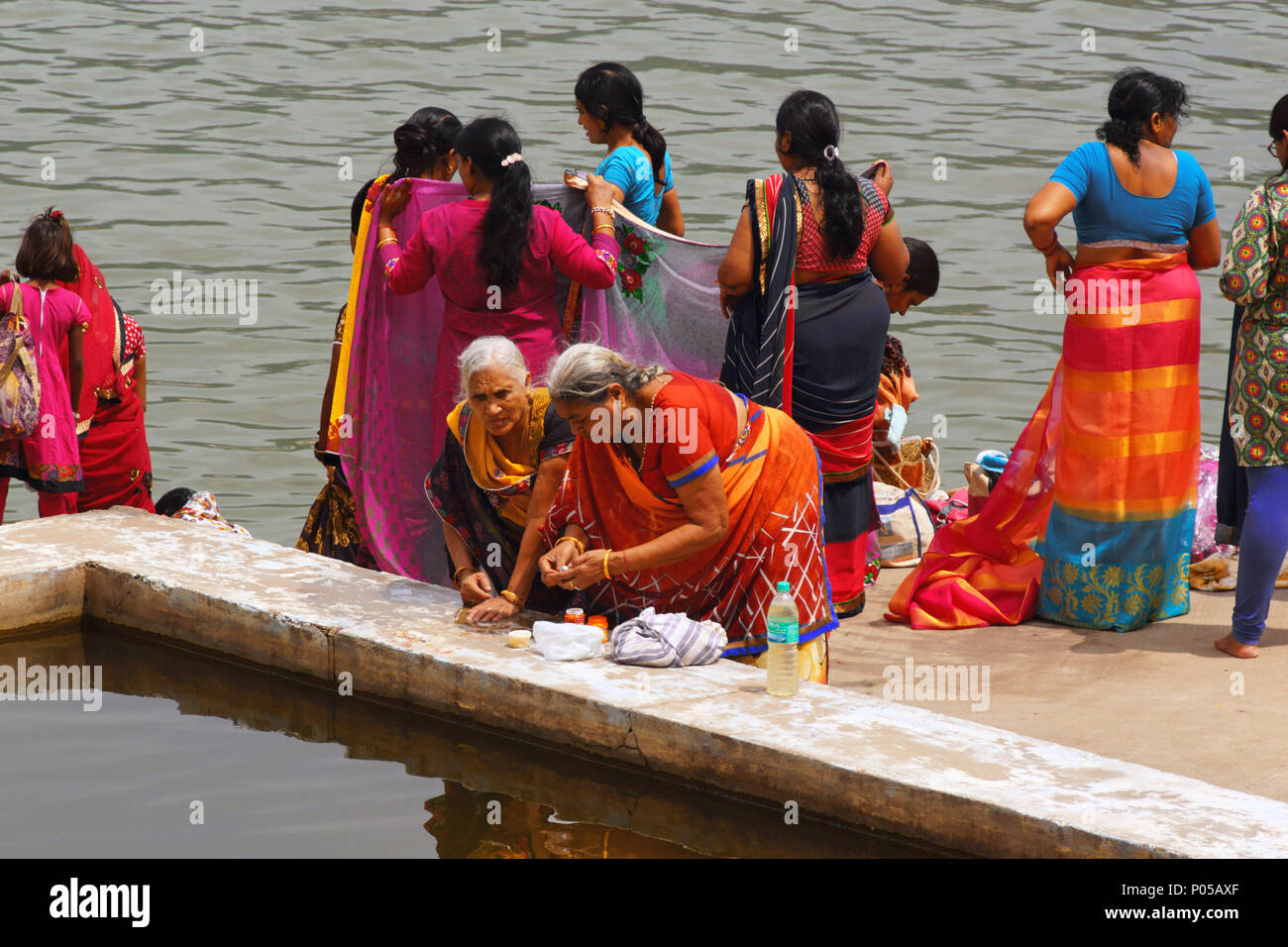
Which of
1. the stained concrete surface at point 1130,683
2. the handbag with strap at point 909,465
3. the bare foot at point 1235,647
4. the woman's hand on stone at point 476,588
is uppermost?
the handbag with strap at point 909,465

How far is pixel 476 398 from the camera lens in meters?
5.29

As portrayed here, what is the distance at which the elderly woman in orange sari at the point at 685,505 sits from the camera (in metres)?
4.91

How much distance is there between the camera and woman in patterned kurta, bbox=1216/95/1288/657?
540cm

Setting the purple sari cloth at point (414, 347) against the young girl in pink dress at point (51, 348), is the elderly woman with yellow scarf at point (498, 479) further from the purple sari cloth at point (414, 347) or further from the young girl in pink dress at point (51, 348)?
the young girl in pink dress at point (51, 348)

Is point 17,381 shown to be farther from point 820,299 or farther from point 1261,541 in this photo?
point 1261,541

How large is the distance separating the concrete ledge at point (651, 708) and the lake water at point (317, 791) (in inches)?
3.3

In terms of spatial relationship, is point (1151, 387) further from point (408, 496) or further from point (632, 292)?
point (408, 496)

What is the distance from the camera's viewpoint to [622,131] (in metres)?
6.56

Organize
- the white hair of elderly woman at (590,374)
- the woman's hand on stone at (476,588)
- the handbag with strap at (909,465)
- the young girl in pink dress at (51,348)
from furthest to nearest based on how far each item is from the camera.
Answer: the handbag with strap at (909,465)
the young girl in pink dress at (51,348)
the woman's hand on stone at (476,588)
the white hair of elderly woman at (590,374)

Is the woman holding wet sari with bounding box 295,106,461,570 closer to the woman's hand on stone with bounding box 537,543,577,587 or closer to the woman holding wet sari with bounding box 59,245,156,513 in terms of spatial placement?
the woman holding wet sari with bounding box 59,245,156,513

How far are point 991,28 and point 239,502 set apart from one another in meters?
13.2

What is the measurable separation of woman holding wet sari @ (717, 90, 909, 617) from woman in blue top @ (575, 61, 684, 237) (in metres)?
0.72

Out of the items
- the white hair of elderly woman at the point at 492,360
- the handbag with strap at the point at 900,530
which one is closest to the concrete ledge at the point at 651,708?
the white hair of elderly woman at the point at 492,360
